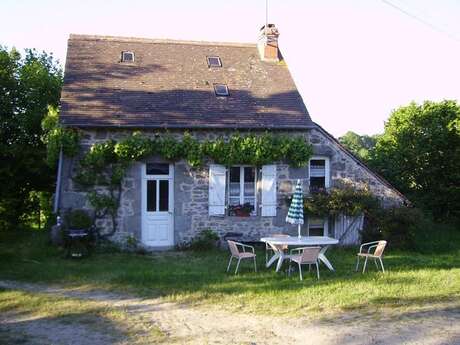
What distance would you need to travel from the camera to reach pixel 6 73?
16.1m

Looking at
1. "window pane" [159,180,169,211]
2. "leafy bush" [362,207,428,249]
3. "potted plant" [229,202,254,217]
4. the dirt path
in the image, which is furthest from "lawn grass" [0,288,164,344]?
"leafy bush" [362,207,428,249]

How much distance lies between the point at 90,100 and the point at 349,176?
6.87 m

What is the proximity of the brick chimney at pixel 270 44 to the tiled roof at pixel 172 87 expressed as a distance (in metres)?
0.27

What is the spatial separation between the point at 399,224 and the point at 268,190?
329cm

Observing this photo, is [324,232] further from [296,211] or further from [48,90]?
[48,90]

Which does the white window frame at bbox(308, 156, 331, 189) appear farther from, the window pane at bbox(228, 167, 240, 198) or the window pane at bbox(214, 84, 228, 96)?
the window pane at bbox(214, 84, 228, 96)

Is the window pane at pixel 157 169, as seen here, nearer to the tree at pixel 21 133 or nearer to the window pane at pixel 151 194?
the window pane at pixel 151 194

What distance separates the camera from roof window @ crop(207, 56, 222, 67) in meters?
14.5

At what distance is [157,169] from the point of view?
12.2 m

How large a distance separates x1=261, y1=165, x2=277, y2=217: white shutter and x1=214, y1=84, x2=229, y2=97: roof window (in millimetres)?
2362

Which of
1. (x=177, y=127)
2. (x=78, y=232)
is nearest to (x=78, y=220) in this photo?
(x=78, y=232)

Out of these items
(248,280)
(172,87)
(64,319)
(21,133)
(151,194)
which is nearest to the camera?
(64,319)

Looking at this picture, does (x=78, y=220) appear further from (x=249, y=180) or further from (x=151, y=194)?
(x=249, y=180)

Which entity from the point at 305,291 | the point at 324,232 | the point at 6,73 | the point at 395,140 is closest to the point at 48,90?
the point at 6,73
